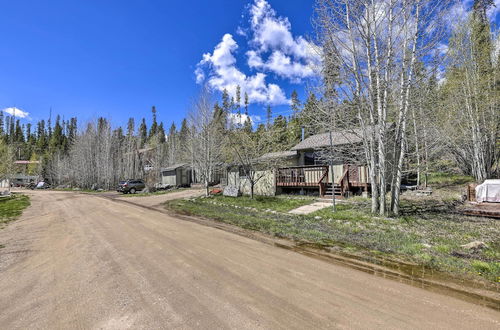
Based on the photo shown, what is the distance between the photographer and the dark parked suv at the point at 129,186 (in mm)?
27594

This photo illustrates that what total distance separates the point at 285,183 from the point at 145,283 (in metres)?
13.8

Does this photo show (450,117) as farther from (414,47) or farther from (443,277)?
(443,277)

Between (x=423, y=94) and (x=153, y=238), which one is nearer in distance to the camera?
(x=153, y=238)

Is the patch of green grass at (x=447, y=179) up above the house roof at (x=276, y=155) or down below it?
below

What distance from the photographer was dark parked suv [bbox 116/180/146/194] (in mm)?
27594

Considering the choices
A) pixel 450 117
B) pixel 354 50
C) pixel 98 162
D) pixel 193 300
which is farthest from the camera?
pixel 98 162

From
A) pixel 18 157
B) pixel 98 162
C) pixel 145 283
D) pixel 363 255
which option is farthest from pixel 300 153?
pixel 18 157

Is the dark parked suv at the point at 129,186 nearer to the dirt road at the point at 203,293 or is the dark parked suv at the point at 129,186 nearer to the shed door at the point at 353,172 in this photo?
the dirt road at the point at 203,293

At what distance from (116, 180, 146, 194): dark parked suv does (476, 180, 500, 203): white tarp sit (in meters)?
29.9

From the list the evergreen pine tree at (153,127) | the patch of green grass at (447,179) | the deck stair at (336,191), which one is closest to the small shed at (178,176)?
the deck stair at (336,191)

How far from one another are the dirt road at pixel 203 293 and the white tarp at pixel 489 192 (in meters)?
8.46

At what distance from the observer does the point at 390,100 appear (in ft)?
29.2

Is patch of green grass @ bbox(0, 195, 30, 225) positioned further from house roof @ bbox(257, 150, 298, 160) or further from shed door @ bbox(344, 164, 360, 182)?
shed door @ bbox(344, 164, 360, 182)

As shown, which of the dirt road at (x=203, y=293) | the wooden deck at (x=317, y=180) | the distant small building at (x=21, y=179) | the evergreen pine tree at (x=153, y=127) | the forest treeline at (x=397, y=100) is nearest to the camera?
the dirt road at (x=203, y=293)
